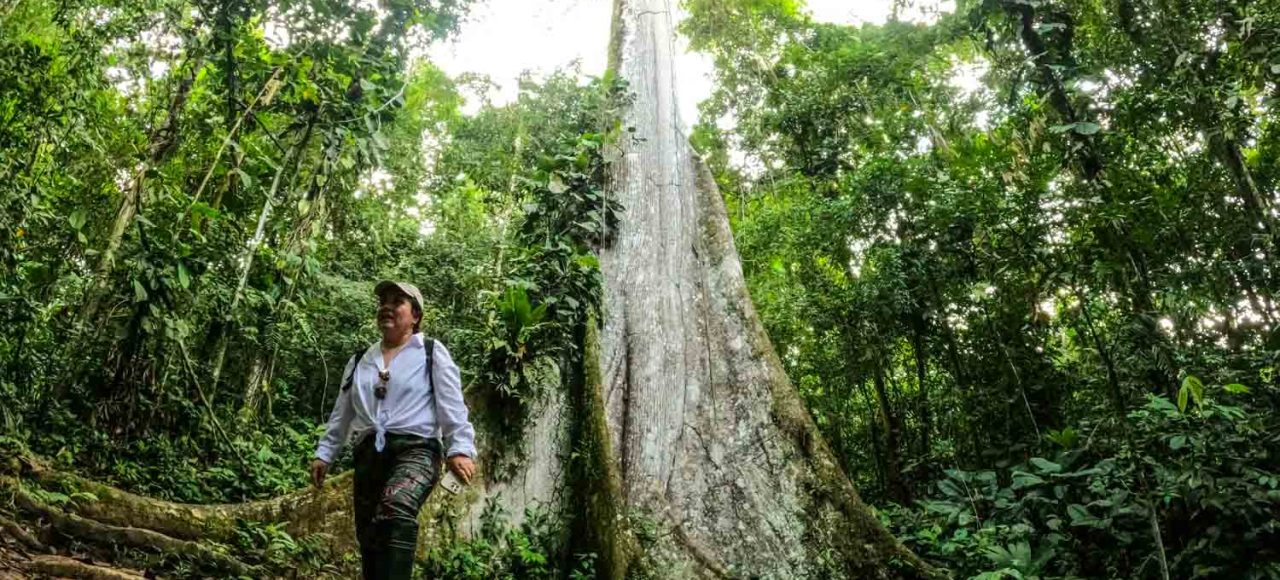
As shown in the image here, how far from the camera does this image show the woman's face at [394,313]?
9.73 ft

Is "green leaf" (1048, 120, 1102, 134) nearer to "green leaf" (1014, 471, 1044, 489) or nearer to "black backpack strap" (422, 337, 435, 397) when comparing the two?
"green leaf" (1014, 471, 1044, 489)

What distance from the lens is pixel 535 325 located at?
15.3 feet

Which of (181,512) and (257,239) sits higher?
(257,239)

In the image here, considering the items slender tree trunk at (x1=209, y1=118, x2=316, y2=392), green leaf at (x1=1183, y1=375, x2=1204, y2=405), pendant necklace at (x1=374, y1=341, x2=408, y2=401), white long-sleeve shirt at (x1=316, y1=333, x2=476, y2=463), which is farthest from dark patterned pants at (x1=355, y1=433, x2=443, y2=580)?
green leaf at (x1=1183, y1=375, x2=1204, y2=405)

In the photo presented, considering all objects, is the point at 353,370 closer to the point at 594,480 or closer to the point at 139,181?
the point at 594,480

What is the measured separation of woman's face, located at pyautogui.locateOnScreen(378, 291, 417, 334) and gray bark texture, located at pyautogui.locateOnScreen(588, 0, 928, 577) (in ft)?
6.36

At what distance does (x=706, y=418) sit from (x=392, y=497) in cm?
261

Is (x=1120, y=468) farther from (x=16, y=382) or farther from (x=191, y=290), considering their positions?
(x=16, y=382)

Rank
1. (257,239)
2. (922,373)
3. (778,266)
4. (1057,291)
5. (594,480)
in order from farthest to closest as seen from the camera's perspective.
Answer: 1. (778,266)
2. (922,373)
3. (1057,291)
4. (257,239)
5. (594,480)

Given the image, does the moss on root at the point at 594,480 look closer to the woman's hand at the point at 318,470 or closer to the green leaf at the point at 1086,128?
the woman's hand at the point at 318,470

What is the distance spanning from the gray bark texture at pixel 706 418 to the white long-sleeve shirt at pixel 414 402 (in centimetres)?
170

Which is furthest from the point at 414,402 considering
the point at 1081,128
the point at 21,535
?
the point at 1081,128

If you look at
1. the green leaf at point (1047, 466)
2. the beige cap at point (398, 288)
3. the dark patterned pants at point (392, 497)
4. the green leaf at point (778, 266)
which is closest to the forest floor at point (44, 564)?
the dark patterned pants at point (392, 497)

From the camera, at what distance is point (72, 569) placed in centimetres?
286
